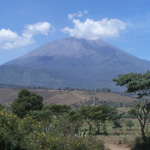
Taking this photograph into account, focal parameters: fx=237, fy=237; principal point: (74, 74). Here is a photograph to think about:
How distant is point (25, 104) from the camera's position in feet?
105

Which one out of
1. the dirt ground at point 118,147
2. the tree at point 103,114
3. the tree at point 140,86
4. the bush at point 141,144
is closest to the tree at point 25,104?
the tree at point 103,114

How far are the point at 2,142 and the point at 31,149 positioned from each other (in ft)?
3.39

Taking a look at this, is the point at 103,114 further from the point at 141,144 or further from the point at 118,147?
the point at 141,144

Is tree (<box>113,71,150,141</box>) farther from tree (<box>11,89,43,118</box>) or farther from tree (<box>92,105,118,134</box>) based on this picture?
tree (<box>11,89,43,118</box>)

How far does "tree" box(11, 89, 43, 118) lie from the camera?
31.5 m

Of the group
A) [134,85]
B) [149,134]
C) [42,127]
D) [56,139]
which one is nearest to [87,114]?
[149,134]

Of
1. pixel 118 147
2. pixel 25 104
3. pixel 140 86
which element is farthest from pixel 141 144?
pixel 25 104

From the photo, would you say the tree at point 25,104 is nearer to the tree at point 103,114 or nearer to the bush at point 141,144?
the tree at point 103,114

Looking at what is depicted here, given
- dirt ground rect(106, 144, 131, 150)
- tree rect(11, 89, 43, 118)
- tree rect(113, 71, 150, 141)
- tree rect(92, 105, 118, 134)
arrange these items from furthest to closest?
tree rect(11, 89, 43, 118) < tree rect(92, 105, 118, 134) < dirt ground rect(106, 144, 131, 150) < tree rect(113, 71, 150, 141)

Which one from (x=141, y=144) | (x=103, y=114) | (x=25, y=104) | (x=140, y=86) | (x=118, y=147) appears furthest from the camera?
(x=25, y=104)

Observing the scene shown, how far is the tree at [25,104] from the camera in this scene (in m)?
31.5

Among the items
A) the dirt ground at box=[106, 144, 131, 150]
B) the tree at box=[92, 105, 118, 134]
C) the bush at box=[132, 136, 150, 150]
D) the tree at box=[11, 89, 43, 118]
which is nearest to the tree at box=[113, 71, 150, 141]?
the bush at box=[132, 136, 150, 150]

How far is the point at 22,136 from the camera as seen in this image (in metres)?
8.70

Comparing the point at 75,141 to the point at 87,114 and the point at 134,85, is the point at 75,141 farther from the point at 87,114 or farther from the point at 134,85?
the point at 87,114
